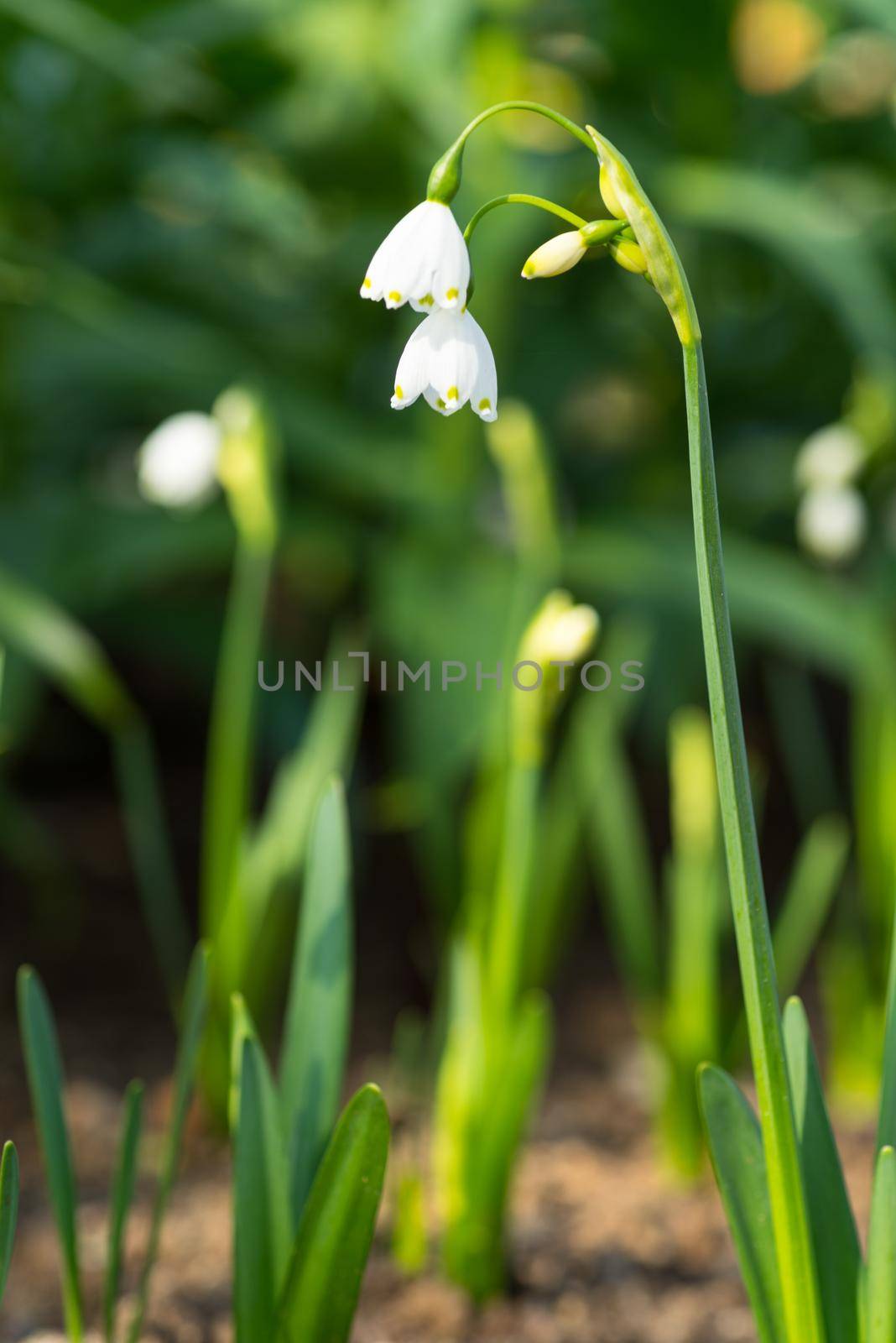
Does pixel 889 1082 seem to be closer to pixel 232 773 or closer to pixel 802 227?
pixel 232 773

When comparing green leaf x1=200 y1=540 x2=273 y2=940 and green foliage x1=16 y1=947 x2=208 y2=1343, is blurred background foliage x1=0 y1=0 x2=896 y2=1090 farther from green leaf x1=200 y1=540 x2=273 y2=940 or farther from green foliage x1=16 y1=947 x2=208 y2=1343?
green foliage x1=16 y1=947 x2=208 y2=1343

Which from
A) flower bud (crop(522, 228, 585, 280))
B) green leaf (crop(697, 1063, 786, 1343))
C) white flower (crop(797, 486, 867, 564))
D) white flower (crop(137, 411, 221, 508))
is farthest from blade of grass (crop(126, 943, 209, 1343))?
white flower (crop(797, 486, 867, 564))

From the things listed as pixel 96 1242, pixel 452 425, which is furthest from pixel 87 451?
pixel 96 1242

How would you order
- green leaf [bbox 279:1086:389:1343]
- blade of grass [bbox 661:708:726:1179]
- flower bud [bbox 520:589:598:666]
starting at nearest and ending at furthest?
green leaf [bbox 279:1086:389:1343] → flower bud [bbox 520:589:598:666] → blade of grass [bbox 661:708:726:1179]

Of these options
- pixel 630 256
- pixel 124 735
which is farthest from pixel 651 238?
pixel 124 735

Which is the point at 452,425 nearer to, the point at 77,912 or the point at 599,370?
the point at 599,370

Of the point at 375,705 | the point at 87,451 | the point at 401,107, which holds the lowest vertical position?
the point at 375,705

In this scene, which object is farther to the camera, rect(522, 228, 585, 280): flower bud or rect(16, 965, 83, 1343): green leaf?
rect(16, 965, 83, 1343): green leaf

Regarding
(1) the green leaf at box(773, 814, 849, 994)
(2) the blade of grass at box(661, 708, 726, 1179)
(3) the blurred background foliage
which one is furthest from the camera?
(3) the blurred background foliage

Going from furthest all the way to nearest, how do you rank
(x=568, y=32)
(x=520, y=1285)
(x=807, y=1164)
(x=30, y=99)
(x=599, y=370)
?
(x=599, y=370)
(x=568, y=32)
(x=30, y=99)
(x=520, y=1285)
(x=807, y=1164)
